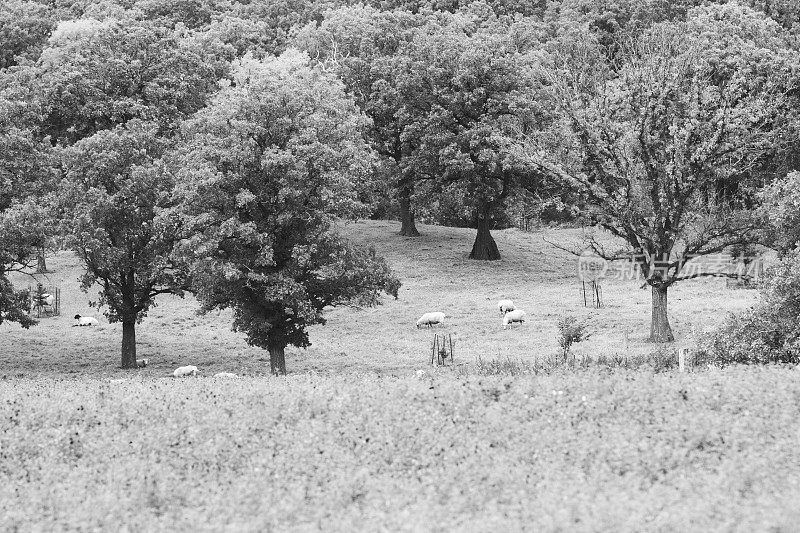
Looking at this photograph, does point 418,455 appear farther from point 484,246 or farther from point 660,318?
point 484,246

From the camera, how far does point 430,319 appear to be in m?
48.7

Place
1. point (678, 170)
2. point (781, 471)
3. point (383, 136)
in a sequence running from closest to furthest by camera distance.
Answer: point (781, 471)
point (678, 170)
point (383, 136)

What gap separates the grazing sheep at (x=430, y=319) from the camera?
48.6m

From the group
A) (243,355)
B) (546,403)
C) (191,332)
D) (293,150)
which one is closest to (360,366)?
(243,355)

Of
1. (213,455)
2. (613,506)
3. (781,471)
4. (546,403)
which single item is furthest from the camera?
(546,403)

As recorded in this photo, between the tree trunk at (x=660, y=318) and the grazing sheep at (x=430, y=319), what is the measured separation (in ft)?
39.0

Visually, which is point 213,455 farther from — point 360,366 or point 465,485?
point 360,366

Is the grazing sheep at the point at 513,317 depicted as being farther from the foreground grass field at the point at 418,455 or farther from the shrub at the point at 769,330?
the foreground grass field at the point at 418,455

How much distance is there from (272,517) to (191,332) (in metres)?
38.3

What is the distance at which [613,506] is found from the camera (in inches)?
501

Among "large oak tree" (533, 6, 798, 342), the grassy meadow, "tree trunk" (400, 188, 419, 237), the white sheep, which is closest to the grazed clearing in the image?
the white sheep

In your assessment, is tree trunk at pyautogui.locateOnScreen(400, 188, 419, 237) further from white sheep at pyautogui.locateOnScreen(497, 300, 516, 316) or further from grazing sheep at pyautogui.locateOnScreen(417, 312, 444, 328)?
grazing sheep at pyautogui.locateOnScreen(417, 312, 444, 328)

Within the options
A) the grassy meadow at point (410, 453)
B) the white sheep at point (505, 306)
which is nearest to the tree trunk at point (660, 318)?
the white sheep at point (505, 306)

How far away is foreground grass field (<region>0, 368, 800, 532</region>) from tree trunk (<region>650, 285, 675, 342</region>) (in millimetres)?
21199
